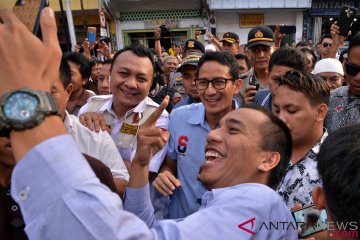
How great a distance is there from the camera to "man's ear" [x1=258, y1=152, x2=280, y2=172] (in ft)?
4.72

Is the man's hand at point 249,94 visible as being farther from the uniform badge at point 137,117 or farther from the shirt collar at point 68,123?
the shirt collar at point 68,123

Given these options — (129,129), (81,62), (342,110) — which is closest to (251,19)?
(81,62)

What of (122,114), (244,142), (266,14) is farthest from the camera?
(266,14)

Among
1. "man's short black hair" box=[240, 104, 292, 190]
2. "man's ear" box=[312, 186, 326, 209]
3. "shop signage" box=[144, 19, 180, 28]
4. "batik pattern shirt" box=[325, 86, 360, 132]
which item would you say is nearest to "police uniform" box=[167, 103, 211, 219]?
"man's short black hair" box=[240, 104, 292, 190]

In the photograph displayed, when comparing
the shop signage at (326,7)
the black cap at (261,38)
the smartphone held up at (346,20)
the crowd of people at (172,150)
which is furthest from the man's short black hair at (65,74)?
the shop signage at (326,7)

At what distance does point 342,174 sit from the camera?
93 centimetres

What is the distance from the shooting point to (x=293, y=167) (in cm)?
175

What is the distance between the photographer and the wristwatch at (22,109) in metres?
0.66

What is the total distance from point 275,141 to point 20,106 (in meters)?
1.15

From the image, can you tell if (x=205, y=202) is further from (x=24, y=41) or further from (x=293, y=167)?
(x=24, y=41)

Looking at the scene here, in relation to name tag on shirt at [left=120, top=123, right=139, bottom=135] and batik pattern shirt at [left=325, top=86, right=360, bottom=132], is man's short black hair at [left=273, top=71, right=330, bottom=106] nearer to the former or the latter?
batik pattern shirt at [left=325, top=86, right=360, bottom=132]

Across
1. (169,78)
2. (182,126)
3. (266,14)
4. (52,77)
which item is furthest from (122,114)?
(266,14)

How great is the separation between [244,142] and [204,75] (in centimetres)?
103

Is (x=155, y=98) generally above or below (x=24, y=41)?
below
